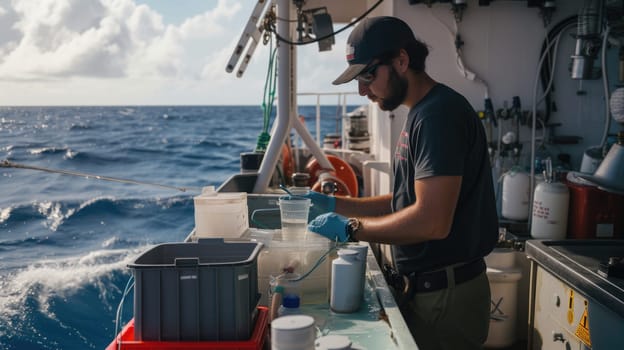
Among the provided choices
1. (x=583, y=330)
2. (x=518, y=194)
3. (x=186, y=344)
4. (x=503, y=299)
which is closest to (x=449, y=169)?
(x=186, y=344)

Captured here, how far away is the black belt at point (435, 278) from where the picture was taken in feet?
6.25

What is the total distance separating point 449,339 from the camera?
6.41 ft

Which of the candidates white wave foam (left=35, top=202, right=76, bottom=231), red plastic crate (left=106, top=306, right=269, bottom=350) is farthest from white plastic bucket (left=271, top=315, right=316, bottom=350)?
white wave foam (left=35, top=202, right=76, bottom=231)

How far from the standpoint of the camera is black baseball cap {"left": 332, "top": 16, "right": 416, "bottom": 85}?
1.84 m

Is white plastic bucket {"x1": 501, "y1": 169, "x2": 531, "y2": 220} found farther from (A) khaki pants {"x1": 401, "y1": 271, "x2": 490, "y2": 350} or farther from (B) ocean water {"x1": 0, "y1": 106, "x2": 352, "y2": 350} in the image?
(B) ocean water {"x1": 0, "y1": 106, "x2": 352, "y2": 350}

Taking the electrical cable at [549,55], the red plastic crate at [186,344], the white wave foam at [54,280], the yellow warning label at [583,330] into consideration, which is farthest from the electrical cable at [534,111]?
the white wave foam at [54,280]

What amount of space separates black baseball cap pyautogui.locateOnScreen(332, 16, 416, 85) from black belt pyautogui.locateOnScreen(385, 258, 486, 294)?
763 millimetres

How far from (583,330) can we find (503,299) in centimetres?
100

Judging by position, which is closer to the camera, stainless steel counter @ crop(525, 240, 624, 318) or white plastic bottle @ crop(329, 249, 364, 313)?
white plastic bottle @ crop(329, 249, 364, 313)

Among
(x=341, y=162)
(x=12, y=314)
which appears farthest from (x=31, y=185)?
(x=341, y=162)

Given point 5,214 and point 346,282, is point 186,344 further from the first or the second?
point 5,214

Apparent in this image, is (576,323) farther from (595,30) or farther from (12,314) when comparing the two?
(12,314)

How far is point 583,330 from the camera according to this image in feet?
7.36

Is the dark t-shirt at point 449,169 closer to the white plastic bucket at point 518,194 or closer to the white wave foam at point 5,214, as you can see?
the white plastic bucket at point 518,194
